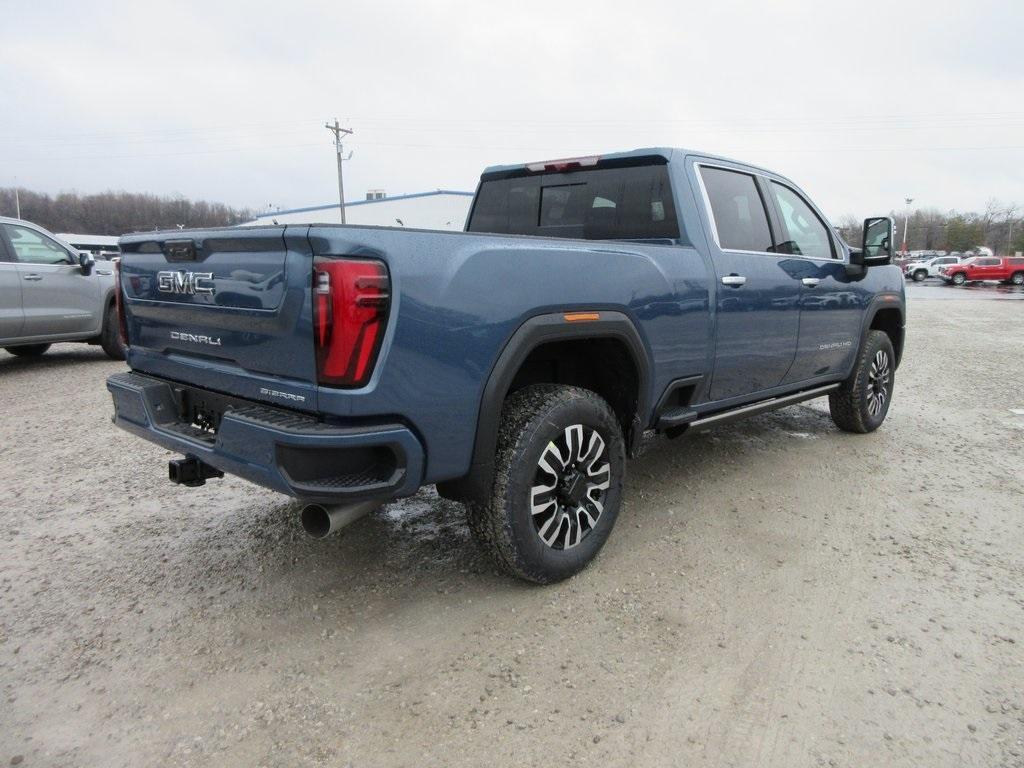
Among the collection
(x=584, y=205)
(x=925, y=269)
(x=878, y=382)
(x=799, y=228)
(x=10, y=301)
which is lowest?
(x=925, y=269)

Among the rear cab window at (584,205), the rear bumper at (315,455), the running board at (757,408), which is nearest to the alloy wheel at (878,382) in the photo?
the running board at (757,408)

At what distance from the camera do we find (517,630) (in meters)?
2.69

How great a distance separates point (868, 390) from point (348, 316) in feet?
15.1

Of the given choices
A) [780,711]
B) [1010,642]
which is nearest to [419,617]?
[780,711]

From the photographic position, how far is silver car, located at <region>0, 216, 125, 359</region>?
25.0 ft

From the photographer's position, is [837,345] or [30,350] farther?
[30,350]

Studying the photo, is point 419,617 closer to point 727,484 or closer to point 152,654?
point 152,654

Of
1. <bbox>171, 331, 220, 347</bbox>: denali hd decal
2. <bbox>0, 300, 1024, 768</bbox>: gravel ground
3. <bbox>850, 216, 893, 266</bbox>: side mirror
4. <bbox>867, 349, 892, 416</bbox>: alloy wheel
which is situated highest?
<bbox>850, 216, 893, 266</bbox>: side mirror

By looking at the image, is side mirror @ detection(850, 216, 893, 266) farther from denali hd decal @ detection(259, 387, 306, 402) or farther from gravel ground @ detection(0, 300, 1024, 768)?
denali hd decal @ detection(259, 387, 306, 402)

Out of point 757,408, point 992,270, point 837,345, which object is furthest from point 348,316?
point 992,270

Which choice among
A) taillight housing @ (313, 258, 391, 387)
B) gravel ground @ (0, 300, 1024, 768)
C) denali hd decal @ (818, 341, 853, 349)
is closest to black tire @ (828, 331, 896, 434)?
denali hd decal @ (818, 341, 853, 349)

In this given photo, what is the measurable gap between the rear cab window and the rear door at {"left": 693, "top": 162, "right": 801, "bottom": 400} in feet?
0.86

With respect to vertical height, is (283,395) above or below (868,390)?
above

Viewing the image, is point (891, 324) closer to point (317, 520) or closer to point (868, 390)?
point (868, 390)
